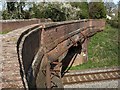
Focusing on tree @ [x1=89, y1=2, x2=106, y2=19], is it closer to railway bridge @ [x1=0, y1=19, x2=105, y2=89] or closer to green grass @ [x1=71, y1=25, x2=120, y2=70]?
green grass @ [x1=71, y1=25, x2=120, y2=70]

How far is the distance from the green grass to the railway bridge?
2.43ft

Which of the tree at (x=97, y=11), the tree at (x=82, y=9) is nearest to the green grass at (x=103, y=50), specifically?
the tree at (x=82, y=9)

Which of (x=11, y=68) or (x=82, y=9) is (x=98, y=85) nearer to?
(x=11, y=68)

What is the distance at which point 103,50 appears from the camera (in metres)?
26.9

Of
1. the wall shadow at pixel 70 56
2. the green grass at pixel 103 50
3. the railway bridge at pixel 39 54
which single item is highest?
the railway bridge at pixel 39 54

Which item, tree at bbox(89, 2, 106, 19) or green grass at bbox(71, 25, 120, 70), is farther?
tree at bbox(89, 2, 106, 19)

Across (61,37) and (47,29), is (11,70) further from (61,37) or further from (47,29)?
(61,37)

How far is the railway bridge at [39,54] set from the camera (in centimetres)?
589

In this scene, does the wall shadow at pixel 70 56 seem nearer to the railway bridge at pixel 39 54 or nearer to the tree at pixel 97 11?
the railway bridge at pixel 39 54

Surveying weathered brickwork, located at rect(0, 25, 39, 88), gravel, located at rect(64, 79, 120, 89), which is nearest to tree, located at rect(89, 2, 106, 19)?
gravel, located at rect(64, 79, 120, 89)

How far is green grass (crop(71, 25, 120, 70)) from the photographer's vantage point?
23247mm

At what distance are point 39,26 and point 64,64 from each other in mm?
7854

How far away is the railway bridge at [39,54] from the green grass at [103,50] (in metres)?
0.74

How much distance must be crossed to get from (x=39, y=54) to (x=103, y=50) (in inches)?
586
